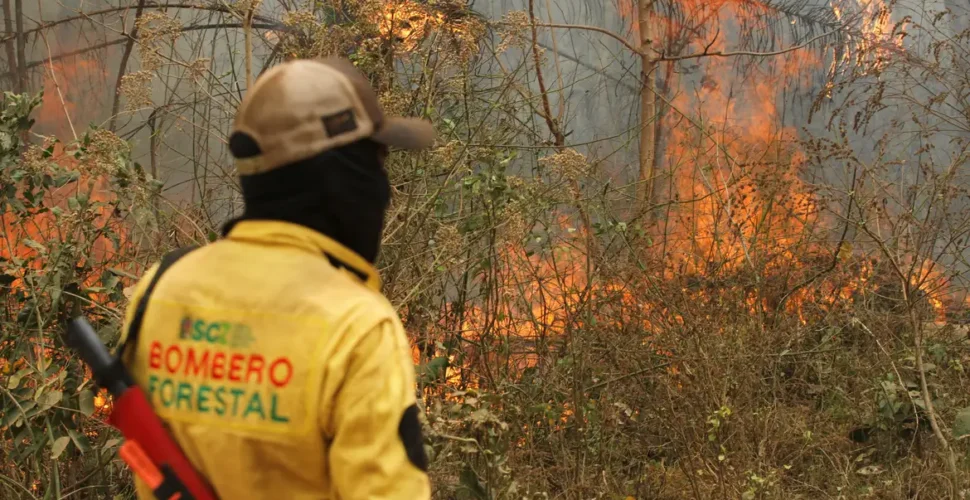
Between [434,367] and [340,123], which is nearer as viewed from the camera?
[340,123]

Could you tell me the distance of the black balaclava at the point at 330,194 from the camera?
1393 mm

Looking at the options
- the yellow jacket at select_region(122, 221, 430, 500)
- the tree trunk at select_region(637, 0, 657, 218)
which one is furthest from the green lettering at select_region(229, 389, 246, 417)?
the tree trunk at select_region(637, 0, 657, 218)

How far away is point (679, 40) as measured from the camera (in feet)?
27.0

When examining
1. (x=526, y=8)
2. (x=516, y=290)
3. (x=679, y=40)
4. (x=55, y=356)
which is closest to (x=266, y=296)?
(x=55, y=356)

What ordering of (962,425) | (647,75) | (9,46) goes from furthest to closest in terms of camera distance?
(647,75) < (9,46) < (962,425)

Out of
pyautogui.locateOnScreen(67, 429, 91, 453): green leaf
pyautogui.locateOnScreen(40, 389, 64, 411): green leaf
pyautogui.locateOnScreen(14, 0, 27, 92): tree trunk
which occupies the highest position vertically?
pyautogui.locateOnScreen(14, 0, 27, 92): tree trunk

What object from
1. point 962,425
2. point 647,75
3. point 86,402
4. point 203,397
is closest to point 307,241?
point 203,397

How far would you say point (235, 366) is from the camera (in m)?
1.38

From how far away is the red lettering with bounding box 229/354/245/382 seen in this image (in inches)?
54.1

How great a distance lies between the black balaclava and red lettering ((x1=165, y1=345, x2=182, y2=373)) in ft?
0.75

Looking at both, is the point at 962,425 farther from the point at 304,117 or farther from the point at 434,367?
the point at 304,117

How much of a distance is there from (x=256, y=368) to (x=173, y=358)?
17cm

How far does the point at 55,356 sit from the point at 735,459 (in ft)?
9.95

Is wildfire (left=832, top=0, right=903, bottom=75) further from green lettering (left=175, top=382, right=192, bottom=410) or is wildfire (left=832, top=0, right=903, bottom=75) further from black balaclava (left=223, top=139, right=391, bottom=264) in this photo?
green lettering (left=175, top=382, right=192, bottom=410)
